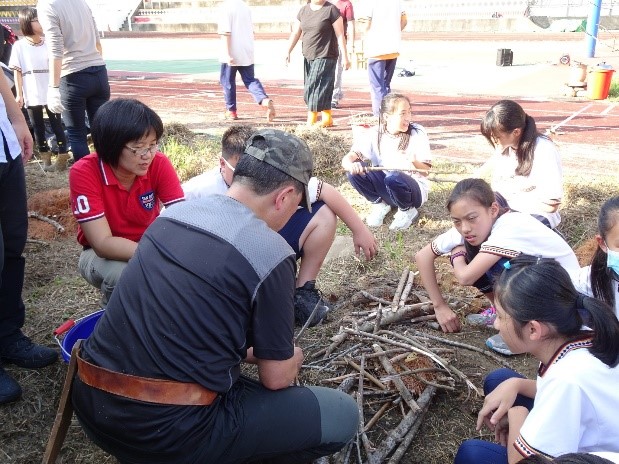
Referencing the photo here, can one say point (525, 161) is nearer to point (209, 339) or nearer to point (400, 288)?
point (400, 288)

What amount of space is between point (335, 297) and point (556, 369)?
6.55 feet

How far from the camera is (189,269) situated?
1692 millimetres

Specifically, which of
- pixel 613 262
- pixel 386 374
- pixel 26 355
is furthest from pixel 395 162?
pixel 26 355

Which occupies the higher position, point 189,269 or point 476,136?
point 189,269

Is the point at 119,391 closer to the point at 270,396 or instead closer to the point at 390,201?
the point at 270,396

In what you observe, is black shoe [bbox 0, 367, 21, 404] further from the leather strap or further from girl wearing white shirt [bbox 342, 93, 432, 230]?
girl wearing white shirt [bbox 342, 93, 432, 230]

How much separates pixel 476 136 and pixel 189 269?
6.74 meters

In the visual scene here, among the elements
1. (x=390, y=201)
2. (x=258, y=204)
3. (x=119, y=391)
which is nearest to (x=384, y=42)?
(x=390, y=201)

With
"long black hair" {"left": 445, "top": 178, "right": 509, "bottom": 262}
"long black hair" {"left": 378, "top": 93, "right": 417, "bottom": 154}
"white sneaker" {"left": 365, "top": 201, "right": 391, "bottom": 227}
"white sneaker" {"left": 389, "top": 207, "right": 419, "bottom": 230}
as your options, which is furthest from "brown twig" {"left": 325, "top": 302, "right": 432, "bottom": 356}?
"long black hair" {"left": 378, "top": 93, "right": 417, "bottom": 154}

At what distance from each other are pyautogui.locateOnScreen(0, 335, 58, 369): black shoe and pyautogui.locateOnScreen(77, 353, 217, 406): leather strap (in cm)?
125

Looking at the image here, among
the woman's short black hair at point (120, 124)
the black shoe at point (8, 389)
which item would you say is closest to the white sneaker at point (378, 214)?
the woman's short black hair at point (120, 124)

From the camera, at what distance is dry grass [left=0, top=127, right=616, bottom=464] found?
253cm

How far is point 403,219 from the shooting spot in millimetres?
4758

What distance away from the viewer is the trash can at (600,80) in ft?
32.8
